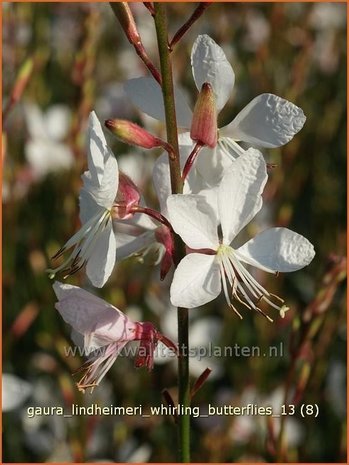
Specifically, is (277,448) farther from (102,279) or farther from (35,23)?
(35,23)

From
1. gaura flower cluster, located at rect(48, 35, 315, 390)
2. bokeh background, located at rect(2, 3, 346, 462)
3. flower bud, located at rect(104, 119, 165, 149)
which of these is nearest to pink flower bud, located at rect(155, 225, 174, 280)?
gaura flower cluster, located at rect(48, 35, 315, 390)

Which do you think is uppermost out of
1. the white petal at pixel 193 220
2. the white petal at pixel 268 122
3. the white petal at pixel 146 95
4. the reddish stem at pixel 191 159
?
the white petal at pixel 146 95

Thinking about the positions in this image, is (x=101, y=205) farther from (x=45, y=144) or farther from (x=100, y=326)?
(x=45, y=144)

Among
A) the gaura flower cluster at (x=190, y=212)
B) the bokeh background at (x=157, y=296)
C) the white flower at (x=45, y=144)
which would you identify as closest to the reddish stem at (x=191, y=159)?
the gaura flower cluster at (x=190, y=212)

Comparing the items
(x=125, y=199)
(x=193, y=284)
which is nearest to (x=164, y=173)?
(x=125, y=199)

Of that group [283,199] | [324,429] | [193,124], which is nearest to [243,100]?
[283,199]

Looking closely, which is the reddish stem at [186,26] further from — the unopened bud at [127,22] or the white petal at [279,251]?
the white petal at [279,251]
